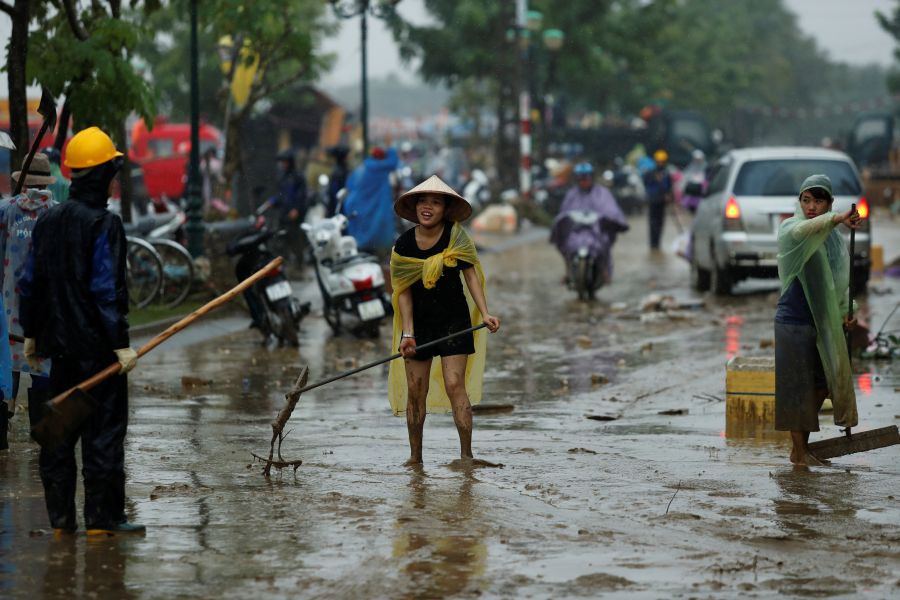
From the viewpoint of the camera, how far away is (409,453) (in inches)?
377

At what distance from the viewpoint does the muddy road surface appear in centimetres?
640

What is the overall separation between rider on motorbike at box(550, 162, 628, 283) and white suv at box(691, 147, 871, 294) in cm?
132

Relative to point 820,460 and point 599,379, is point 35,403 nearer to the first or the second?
point 820,460

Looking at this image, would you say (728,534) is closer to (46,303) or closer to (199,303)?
(46,303)

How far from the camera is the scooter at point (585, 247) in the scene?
20.7 meters

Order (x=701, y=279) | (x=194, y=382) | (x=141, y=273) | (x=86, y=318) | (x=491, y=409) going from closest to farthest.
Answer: (x=86, y=318)
(x=491, y=409)
(x=194, y=382)
(x=141, y=273)
(x=701, y=279)

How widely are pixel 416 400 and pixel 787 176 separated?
12.0m

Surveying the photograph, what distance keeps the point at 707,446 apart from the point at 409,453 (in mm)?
1738

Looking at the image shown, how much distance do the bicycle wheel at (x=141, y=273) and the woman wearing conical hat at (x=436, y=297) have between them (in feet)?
30.5

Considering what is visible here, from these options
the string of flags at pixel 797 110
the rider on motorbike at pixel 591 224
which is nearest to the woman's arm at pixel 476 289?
the rider on motorbike at pixel 591 224

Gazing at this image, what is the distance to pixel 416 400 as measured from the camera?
30.2ft

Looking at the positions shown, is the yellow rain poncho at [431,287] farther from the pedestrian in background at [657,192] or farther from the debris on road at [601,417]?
the pedestrian in background at [657,192]

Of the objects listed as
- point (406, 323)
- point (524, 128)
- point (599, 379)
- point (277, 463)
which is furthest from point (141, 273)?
point (524, 128)

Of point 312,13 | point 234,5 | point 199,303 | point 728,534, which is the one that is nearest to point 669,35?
point 312,13
